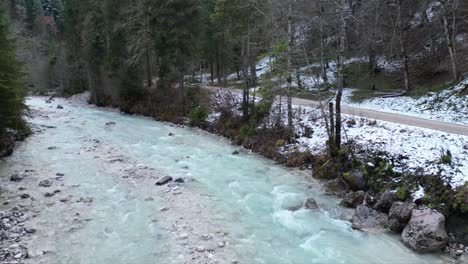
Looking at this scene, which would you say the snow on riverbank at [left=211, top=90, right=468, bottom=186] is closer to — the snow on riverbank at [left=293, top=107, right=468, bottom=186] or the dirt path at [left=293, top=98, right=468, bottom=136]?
the snow on riverbank at [left=293, top=107, right=468, bottom=186]

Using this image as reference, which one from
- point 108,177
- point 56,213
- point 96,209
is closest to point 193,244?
point 96,209

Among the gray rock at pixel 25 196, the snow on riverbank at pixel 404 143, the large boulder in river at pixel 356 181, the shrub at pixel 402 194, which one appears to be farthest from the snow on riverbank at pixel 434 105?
the gray rock at pixel 25 196

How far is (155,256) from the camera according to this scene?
9227mm

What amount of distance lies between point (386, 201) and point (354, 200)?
1.04 metres

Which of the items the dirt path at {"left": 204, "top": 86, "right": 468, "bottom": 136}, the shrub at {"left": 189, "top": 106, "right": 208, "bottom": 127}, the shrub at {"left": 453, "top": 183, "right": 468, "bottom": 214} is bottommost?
the shrub at {"left": 453, "top": 183, "right": 468, "bottom": 214}

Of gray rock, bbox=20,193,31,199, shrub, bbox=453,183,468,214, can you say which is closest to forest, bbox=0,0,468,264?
shrub, bbox=453,183,468,214

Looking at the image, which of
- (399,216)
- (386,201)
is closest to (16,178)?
(386,201)

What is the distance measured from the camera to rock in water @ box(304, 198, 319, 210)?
12250 millimetres

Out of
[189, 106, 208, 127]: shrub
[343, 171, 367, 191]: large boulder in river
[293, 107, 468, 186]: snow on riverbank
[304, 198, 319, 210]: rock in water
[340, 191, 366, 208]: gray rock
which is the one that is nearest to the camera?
[293, 107, 468, 186]: snow on riverbank

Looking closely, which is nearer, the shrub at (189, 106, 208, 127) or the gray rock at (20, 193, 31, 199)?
the gray rock at (20, 193, 31, 199)

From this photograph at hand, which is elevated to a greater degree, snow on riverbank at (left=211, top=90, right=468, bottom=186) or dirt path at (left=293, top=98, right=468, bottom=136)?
dirt path at (left=293, top=98, right=468, bottom=136)

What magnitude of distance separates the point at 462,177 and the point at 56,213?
12437 millimetres

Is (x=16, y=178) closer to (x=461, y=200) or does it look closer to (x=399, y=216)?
(x=399, y=216)

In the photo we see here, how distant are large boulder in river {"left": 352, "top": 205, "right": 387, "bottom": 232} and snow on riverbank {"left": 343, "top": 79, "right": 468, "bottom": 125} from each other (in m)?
7.95
